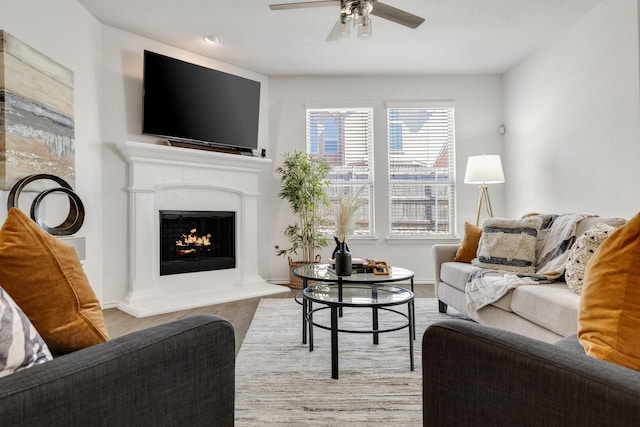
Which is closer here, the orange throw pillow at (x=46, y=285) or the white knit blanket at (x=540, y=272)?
the orange throw pillow at (x=46, y=285)

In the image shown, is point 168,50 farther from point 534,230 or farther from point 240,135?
point 534,230

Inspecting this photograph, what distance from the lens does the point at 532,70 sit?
13.8 feet

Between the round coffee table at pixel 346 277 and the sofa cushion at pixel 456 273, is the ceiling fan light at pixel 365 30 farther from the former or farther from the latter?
the sofa cushion at pixel 456 273

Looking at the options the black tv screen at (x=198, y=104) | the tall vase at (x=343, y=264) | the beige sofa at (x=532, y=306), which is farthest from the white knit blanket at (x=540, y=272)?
the black tv screen at (x=198, y=104)

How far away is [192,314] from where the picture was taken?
340cm

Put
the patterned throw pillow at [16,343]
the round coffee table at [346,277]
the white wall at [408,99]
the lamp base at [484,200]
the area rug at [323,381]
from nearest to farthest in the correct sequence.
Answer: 1. the patterned throw pillow at [16,343]
2. the area rug at [323,381]
3. the round coffee table at [346,277]
4. the lamp base at [484,200]
5. the white wall at [408,99]

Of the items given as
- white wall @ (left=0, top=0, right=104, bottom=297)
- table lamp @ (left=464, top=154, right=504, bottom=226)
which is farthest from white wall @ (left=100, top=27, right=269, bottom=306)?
table lamp @ (left=464, top=154, right=504, bottom=226)

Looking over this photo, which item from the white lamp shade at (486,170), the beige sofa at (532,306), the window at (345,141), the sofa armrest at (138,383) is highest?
the window at (345,141)

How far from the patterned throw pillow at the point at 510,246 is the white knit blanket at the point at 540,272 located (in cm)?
7

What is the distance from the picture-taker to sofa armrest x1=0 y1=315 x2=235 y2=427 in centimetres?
57

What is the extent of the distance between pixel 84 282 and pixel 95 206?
2.81 meters

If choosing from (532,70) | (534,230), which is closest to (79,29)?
(534,230)

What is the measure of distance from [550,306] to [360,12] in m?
2.03

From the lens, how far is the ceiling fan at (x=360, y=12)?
2316 millimetres
